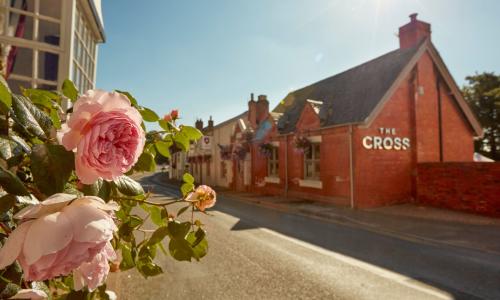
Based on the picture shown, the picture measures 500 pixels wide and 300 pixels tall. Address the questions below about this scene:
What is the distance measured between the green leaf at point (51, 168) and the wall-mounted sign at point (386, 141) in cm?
1331

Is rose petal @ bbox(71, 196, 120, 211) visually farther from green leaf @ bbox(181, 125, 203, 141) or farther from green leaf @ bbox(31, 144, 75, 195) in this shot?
green leaf @ bbox(181, 125, 203, 141)

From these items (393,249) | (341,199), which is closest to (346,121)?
(341,199)

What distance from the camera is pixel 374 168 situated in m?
13.1

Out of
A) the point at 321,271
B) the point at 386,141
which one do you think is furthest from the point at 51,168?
the point at 386,141

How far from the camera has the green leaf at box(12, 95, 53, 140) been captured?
0.78m

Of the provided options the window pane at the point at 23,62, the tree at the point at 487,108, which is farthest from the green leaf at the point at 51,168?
the tree at the point at 487,108

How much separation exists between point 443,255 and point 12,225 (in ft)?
25.1

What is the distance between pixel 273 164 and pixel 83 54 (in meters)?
15.1

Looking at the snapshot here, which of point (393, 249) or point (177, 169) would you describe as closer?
point (393, 249)

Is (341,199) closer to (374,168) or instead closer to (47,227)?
(374,168)

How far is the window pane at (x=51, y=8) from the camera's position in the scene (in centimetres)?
425

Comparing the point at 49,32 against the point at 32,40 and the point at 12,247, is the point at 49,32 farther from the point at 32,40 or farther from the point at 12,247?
the point at 12,247

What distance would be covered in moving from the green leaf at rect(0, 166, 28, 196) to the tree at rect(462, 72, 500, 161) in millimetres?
36420

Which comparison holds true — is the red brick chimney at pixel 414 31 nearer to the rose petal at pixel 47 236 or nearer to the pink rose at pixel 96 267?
the pink rose at pixel 96 267
